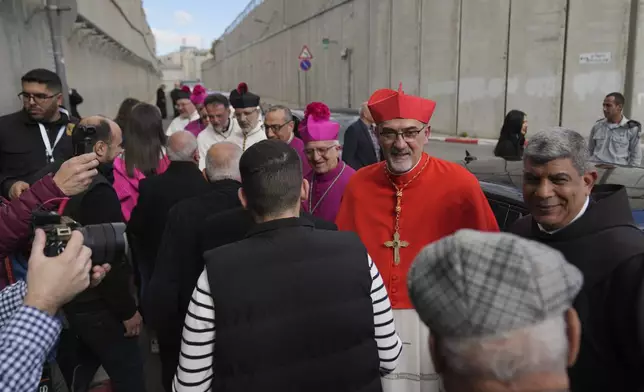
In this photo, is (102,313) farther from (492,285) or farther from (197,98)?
(197,98)

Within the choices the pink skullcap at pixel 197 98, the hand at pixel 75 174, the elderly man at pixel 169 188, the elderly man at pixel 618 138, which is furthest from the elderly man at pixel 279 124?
the pink skullcap at pixel 197 98

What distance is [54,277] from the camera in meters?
1.64

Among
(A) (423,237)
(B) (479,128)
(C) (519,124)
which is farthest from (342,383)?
(B) (479,128)

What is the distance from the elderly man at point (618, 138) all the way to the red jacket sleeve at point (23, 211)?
6661 mm

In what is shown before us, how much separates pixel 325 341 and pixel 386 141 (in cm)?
145

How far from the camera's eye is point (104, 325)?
3.30 metres

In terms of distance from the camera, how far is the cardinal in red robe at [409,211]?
310 cm

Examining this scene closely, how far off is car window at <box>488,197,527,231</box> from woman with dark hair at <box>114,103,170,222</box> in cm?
289

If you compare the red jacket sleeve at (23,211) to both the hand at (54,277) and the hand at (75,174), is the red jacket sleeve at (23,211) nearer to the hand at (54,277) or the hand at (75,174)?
the hand at (75,174)

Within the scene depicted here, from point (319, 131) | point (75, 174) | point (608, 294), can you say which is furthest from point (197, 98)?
point (608, 294)

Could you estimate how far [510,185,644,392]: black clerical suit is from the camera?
176cm

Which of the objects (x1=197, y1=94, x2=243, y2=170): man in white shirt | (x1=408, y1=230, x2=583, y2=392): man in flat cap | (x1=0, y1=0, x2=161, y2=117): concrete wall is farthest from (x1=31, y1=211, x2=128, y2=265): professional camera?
(x1=0, y1=0, x2=161, y2=117): concrete wall

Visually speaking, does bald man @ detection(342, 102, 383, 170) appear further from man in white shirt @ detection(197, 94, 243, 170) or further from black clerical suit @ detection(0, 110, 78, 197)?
black clerical suit @ detection(0, 110, 78, 197)

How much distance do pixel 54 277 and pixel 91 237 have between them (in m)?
0.26
